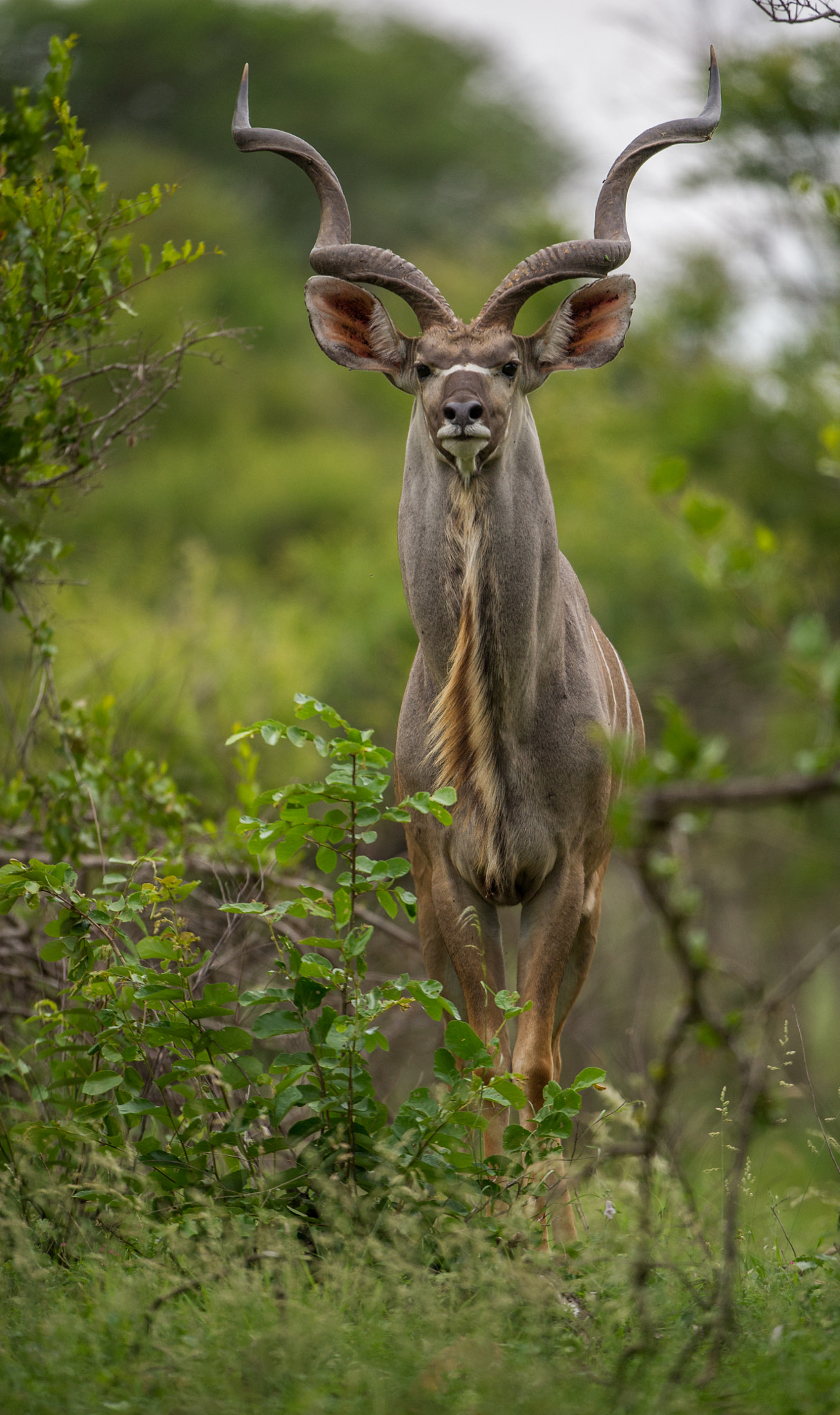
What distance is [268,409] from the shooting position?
31.8m

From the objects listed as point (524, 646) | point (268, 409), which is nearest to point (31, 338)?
point (524, 646)

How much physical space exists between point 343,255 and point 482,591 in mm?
1159

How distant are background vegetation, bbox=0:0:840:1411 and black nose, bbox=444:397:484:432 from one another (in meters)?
0.79

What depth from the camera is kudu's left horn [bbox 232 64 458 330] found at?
15.6 ft

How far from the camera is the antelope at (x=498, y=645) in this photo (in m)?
4.54

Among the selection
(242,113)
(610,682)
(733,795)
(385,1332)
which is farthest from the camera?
(610,682)

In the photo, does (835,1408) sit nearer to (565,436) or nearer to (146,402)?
(146,402)

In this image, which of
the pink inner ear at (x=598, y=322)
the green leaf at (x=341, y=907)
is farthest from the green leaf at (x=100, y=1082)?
the pink inner ear at (x=598, y=322)

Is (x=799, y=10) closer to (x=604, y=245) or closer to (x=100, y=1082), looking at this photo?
(x=604, y=245)

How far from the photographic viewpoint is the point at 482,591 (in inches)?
179

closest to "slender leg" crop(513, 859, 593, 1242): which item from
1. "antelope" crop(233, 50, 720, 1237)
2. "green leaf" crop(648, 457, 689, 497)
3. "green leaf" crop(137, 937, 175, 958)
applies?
"antelope" crop(233, 50, 720, 1237)

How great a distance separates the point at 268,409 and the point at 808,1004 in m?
16.5

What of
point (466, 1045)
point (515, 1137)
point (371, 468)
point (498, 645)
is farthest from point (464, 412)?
point (371, 468)

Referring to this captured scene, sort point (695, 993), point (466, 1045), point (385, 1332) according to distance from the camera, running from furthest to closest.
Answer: point (466, 1045) → point (385, 1332) → point (695, 993)
